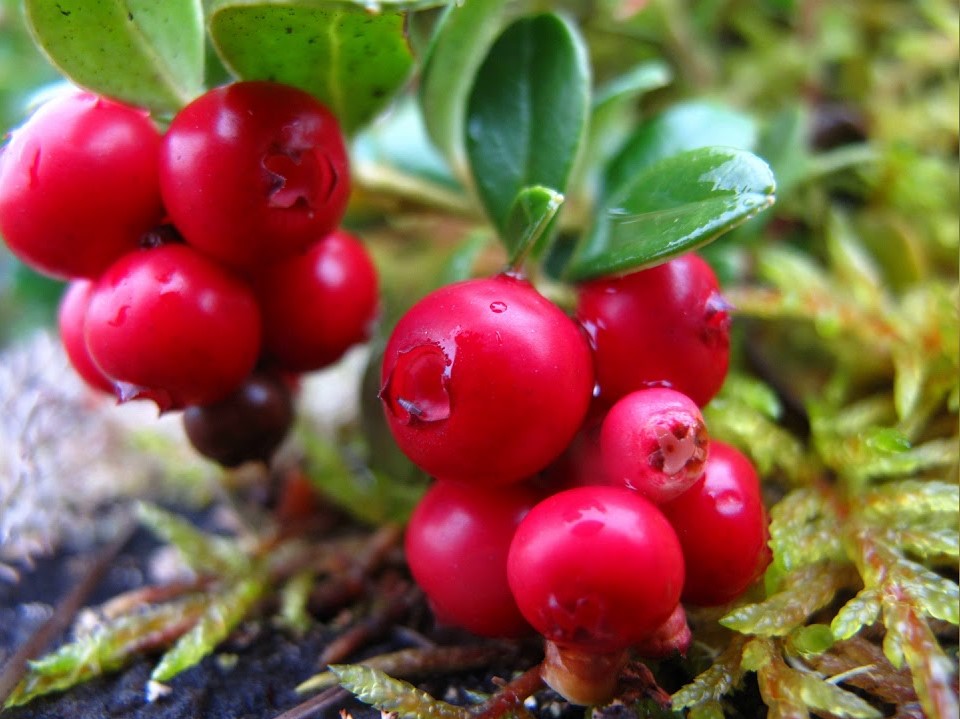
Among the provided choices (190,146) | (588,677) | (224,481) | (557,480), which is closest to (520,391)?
(557,480)

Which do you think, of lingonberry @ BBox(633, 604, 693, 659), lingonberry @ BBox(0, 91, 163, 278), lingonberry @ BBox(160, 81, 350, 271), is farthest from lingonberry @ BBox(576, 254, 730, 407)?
lingonberry @ BBox(0, 91, 163, 278)

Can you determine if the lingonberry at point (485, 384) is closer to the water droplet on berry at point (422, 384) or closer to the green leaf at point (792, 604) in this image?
the water droplet on berry at point (422, 384)

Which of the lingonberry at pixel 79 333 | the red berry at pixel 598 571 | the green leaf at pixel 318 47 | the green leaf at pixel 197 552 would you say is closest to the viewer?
the red berry at pixel 598 571

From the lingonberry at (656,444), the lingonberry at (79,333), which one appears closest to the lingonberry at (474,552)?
the lingonberry at (656,444)

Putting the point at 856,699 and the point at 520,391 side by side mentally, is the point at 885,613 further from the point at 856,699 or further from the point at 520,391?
the point at 520,391

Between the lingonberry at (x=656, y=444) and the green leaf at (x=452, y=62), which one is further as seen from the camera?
the green leaf at (x=452, y=62)

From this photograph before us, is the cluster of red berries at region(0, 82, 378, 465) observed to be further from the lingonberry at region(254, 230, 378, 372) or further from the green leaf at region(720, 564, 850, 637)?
the green leaf at region(720, 564, 850, 637)
